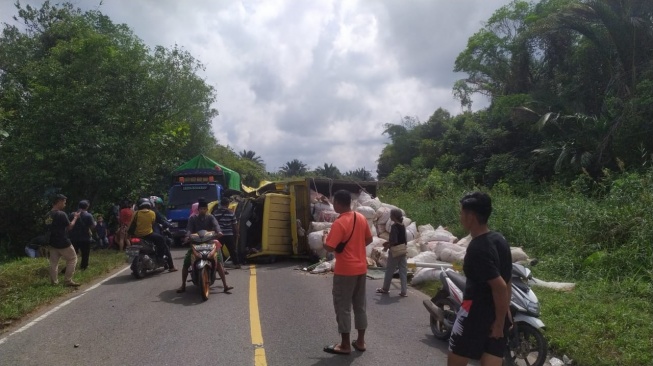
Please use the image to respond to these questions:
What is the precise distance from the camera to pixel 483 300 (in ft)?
13.1

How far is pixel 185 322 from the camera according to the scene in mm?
8000

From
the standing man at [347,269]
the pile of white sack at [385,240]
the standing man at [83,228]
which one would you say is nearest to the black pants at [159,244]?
the standing man at [83,228]

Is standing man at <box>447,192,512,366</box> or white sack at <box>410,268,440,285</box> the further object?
white sack at <box>410,268,440,285</box>

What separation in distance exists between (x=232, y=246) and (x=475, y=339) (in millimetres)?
9893

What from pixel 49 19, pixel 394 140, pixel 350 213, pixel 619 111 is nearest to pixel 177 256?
pixel 350 213

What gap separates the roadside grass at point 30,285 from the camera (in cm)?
891

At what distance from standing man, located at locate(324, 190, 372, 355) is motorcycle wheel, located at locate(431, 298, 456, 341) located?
44.6 inches

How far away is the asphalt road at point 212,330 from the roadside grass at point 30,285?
12.1 inches

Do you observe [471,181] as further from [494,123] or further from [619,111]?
[619,111]

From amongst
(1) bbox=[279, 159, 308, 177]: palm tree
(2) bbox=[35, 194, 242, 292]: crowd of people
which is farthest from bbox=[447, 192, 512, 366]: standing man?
(1) bbox=[279, 159, 308, 177]: palm tree

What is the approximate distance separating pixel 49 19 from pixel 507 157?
23305 mm

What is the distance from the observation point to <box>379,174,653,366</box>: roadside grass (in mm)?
6320

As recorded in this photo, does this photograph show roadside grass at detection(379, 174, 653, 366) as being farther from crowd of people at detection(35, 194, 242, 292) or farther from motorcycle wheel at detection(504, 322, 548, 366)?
crowd of people at detection(35, 194, 242, 292)

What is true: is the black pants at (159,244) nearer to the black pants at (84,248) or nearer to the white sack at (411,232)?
the black pants at (84,248)
